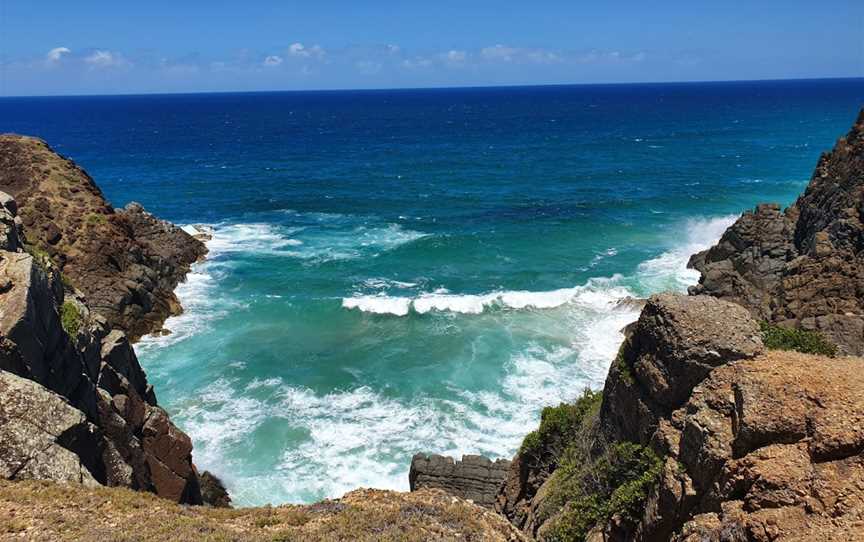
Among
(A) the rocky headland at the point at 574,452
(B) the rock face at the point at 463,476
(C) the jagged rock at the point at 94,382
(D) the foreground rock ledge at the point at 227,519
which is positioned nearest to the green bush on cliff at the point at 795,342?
(A) the rocky headland at the point at 574,452

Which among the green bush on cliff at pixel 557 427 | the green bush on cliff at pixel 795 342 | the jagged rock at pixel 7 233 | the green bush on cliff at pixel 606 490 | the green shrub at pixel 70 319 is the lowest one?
the green bush on cliff at pixel 557 427

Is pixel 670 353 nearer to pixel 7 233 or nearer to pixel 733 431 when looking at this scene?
pixel 733 431

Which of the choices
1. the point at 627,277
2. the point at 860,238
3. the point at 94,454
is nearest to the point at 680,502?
the point at 94,454

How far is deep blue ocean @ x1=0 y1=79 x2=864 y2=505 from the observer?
3381 centimetres

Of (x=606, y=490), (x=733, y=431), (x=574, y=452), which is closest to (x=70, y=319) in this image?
(x=574, y=452)

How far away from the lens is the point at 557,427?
79.5 ft

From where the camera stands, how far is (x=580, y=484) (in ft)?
61.0

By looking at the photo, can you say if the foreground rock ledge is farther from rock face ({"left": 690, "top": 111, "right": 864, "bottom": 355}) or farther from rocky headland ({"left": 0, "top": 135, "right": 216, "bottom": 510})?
rock face ({"left": 690, "top": 111, "right": 864, "bottom": 355})

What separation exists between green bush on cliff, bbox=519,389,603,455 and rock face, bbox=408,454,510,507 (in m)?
3.17

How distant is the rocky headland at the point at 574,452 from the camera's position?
12844 mm

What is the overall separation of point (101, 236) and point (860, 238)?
53.2m

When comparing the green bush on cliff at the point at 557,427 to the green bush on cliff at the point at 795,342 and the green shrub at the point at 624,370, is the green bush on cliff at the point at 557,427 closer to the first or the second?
the green shrub at the point at 624,370

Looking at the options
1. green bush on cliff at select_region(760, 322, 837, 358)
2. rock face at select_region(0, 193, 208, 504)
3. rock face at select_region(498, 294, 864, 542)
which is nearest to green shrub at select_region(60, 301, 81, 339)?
rock face at select_region(0, 193, 208, 504)

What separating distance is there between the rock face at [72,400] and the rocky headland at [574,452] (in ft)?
0.18
